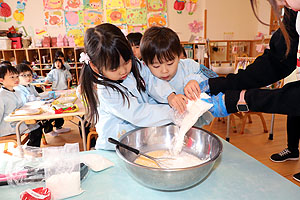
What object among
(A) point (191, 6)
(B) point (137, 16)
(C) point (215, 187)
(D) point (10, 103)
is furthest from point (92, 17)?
(C) point (215, 187)

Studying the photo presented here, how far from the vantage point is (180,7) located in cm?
572

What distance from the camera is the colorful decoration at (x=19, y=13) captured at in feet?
16.9

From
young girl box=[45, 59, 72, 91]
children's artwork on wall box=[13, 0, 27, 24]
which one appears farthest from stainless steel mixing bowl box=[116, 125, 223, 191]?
children's artwork on wall box=[13, 0, 27, 24]

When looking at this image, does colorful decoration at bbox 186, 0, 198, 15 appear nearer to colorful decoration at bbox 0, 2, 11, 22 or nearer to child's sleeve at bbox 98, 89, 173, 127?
colorful decoration at bbox 0, 2, 11, 22

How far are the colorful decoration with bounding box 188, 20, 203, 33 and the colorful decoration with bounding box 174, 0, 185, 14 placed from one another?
1.50 ft

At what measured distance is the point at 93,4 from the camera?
532 centimetres

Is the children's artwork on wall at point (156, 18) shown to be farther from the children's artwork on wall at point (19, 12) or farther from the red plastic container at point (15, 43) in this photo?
the red plastic container at point (15, 43)

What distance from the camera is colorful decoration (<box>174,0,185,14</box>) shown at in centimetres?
569

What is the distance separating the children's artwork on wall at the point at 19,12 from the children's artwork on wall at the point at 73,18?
1.03 meters

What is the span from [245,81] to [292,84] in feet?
0.72

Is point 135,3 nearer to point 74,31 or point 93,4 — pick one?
point 93,4

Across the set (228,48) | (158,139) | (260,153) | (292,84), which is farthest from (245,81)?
→ (228,48)

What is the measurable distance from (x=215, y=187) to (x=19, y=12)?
612 centimetres

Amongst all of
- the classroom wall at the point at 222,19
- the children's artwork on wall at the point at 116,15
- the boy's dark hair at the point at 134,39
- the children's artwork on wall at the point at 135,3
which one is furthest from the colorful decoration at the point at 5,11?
the boy's dark hair at the point at 134,39
